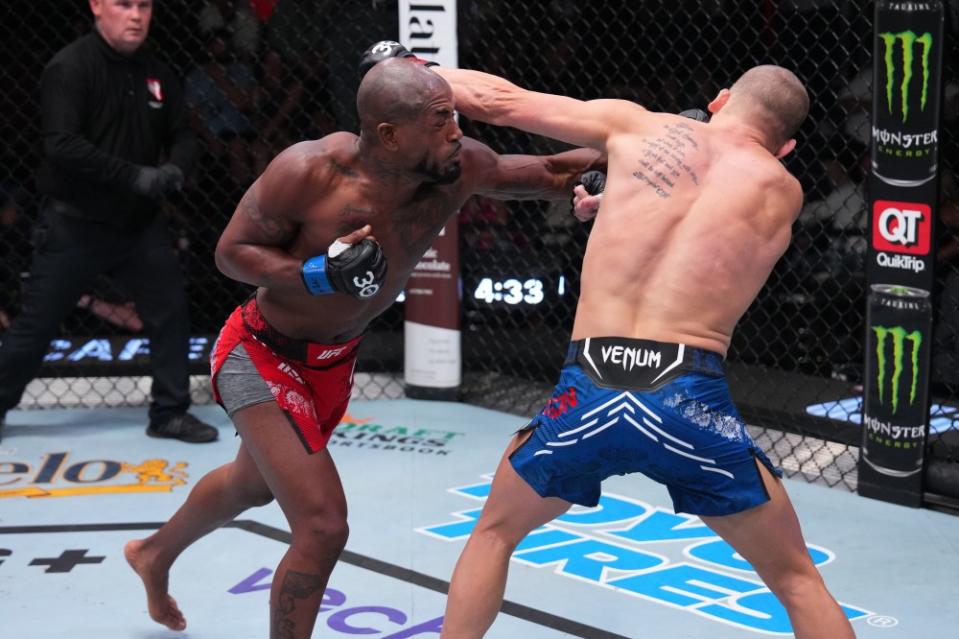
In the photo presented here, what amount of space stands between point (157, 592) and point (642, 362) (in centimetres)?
133

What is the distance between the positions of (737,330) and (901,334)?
1377 mm

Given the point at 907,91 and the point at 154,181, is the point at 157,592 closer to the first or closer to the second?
the point at 154,181

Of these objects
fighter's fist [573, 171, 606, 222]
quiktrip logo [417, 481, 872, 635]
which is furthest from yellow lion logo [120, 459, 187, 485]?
fighter's fist [573, 171, 606, 222]

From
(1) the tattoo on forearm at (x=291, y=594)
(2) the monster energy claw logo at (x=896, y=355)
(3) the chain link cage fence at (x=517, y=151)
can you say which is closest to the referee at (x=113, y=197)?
(3) the chain link cage fence at (x=517, y=151)

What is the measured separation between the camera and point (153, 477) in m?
4.09

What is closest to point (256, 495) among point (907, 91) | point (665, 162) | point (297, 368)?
point (297, 368)

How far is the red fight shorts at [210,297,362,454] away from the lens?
99.2 inches

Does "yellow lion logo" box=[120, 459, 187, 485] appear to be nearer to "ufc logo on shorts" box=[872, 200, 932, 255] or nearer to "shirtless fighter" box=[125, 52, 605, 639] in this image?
"shirtless fighter" box=[125, 52, 605, 639]

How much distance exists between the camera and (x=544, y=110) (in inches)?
93.5

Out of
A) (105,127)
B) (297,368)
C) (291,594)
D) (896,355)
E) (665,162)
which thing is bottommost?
(291,594)

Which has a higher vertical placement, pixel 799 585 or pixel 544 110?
pixel 544 110

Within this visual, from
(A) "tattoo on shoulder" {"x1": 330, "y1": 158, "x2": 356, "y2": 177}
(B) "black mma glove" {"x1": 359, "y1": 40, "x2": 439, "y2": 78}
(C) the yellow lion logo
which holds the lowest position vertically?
(C) the yellow lion logo

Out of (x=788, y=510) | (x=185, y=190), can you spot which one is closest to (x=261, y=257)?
(x=788, y=510)

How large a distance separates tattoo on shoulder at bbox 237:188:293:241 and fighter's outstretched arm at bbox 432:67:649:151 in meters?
0.43
